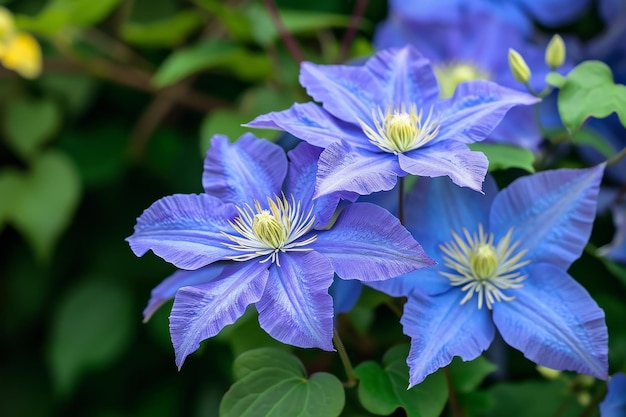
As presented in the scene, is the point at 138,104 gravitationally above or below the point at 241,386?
below

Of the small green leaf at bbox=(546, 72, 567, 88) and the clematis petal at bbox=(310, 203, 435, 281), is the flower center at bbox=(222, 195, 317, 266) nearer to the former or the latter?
the clematis petal at bbox=(310, 203, 435, 281)

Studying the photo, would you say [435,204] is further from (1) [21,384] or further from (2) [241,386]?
(1) [21,384]

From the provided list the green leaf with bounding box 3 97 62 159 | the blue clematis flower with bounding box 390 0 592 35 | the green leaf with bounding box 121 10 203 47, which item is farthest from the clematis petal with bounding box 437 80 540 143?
the green leaf with bounding box 3 97 62 159

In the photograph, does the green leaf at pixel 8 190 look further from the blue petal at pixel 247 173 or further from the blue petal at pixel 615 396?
the blue petal at pixel 615 396

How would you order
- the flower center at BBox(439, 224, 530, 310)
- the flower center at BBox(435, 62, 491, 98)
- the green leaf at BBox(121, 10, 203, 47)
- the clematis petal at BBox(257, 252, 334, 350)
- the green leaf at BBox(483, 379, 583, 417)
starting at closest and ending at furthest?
the clematis petal at BBox(257, 252, 334, 350) < the flower center at BBox(439, 224, 530, 310) < the green leaf at BBox(483, 379, 583, 417) < the flower center at BBox(435, 62, 491, 98) < the green leaf at BBox(121, 10, 203, 47)

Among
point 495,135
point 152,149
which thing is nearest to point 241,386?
point 495,135

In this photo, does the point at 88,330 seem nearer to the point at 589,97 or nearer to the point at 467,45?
the point at 467,45

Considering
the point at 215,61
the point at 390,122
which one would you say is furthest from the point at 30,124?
the point at 390,122
